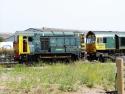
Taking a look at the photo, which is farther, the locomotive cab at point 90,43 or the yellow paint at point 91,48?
the locomotive cab at point 90,43

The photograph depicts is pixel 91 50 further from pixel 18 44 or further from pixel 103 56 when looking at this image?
pixel 18 44

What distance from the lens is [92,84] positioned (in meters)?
14.8

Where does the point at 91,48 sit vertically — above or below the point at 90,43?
below

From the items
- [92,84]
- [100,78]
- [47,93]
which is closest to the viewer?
[47,93]

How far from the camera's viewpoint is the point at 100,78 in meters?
16.2

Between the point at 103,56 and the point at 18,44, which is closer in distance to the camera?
the point at 18,44

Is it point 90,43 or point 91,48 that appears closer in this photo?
point 91,48

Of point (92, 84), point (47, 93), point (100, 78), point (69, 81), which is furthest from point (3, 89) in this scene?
point (100, 78)

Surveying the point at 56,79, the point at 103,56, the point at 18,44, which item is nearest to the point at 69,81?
the point at 56,79

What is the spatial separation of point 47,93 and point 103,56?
2791 centimetres

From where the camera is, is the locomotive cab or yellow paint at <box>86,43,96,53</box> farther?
the locomotive cab

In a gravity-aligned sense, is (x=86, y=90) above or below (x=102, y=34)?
below

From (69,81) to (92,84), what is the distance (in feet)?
3.08

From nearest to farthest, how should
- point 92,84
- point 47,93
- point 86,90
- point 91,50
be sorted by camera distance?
1. point 47,93
2. point 86,90
3. point 92,84
4. point 91,50
